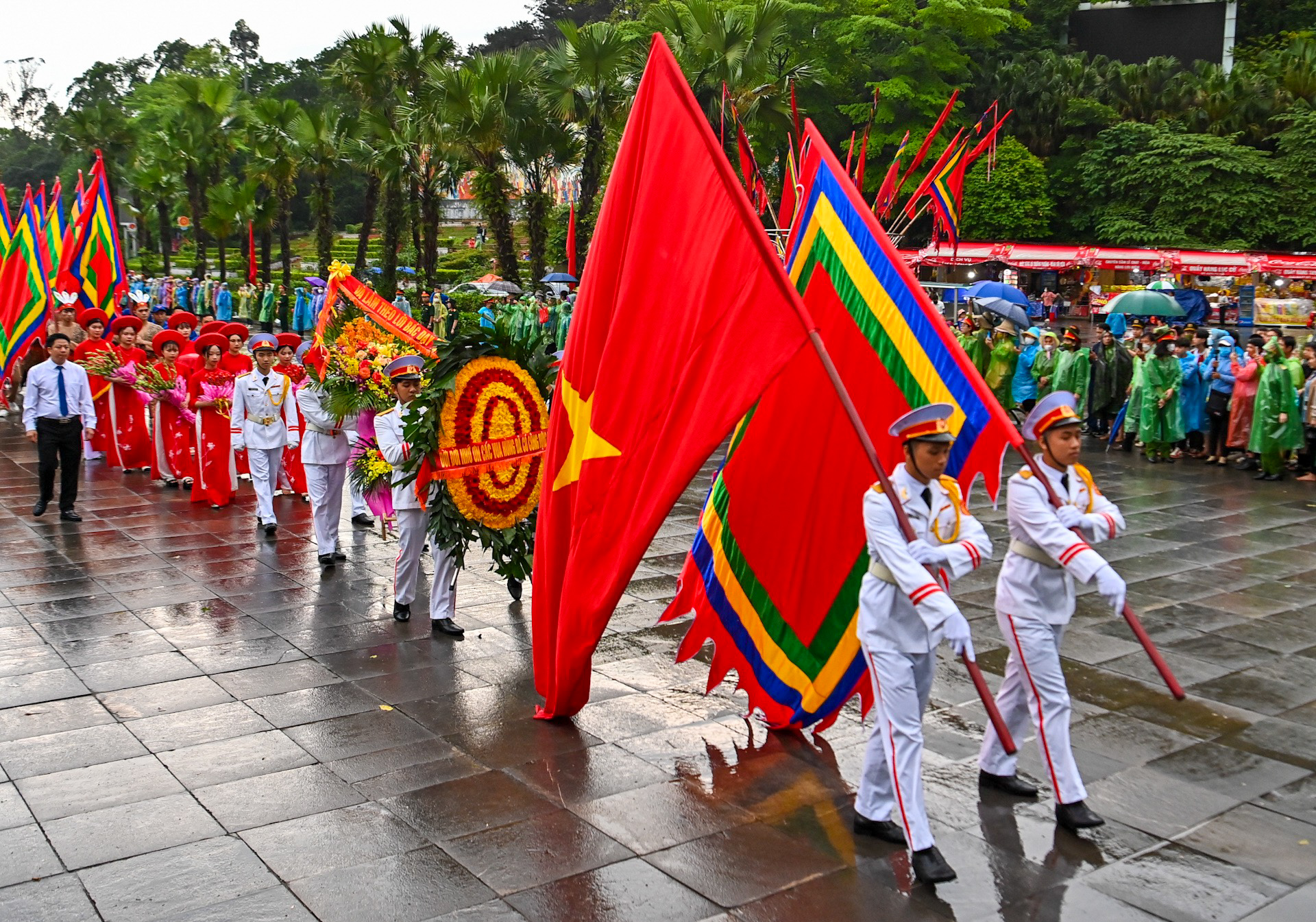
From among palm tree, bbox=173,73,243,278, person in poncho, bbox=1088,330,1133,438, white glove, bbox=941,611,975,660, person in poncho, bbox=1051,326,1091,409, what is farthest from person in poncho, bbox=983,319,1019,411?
Result: palm tree, bbox=173,73,243,278

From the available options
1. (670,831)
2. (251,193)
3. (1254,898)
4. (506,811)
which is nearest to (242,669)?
(506,811)

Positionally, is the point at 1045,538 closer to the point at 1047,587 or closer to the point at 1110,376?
the point at 1047,587

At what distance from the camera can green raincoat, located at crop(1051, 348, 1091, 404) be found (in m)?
17.4

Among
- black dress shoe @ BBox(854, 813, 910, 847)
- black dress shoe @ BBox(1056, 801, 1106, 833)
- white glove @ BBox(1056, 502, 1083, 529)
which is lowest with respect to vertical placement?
black dress shoe @ BBox(854, 813, 910, 847)

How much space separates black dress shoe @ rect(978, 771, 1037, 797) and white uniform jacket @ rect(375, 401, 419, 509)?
167 inches

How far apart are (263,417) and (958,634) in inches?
341

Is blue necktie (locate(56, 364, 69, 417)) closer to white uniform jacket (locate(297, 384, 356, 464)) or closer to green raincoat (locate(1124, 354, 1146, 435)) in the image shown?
white uniform jacket (locate(297, 384, 356, 464))

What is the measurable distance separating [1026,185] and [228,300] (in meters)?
25.7

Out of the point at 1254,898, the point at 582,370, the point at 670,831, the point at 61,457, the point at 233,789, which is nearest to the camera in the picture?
the point at 1254,898

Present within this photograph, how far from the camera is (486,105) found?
26391mm

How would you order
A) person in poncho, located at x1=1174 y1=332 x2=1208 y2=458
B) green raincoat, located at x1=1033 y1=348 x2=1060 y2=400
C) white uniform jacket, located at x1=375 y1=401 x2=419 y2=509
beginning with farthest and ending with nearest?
green raincoat, located at x1=1033 y1=348 x2=1060 y2=400 → person in poncho, located at x1=1174 y1=332 x2=1208 y2=458 → white uniform jacket, located at x1=375 y1=401 x2=419 y2=509

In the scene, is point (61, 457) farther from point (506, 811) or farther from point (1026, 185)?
point (1026, 185)

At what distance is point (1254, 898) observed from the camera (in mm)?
4582

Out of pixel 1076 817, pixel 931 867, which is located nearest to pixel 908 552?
pixel 931 867
